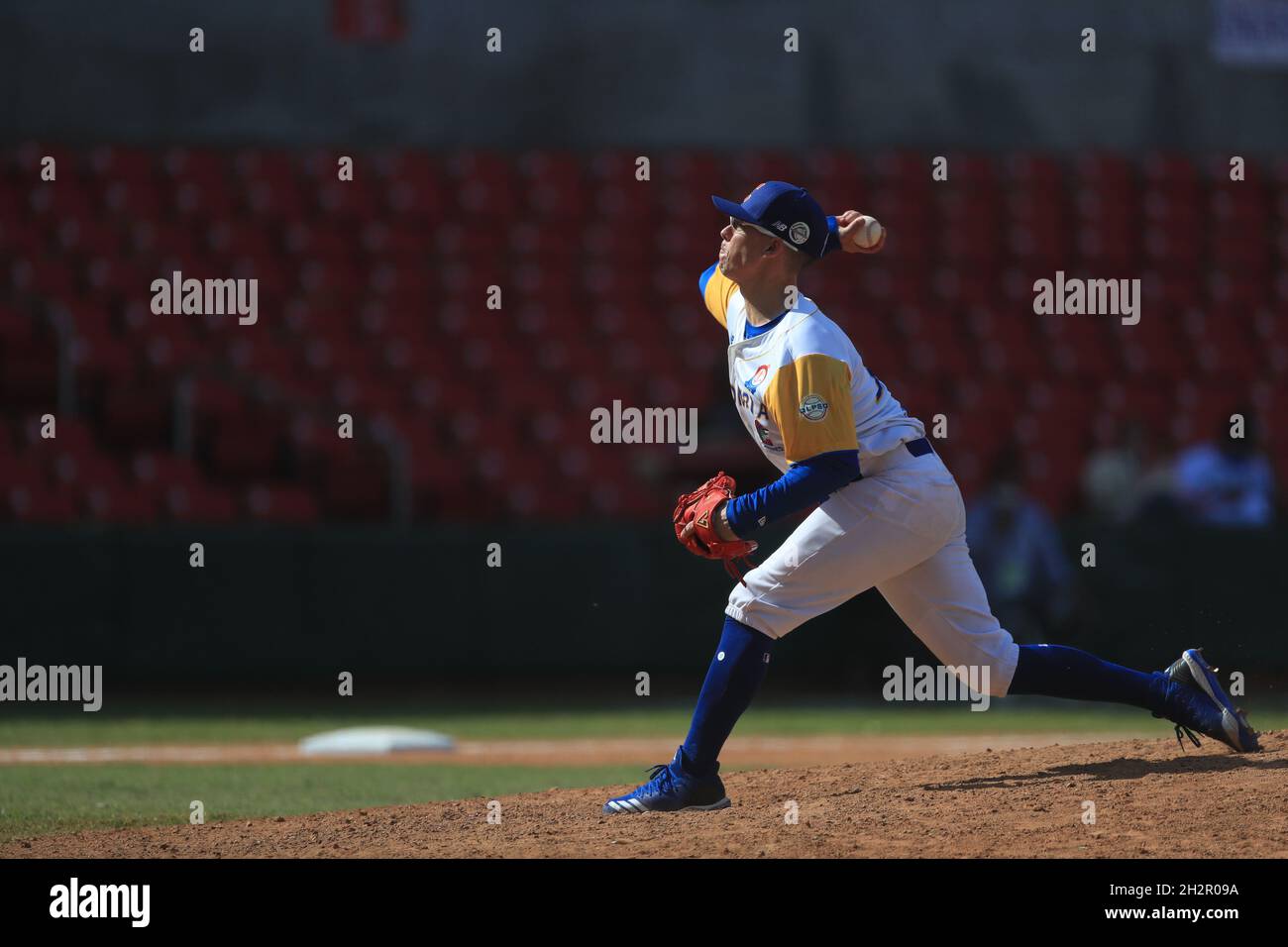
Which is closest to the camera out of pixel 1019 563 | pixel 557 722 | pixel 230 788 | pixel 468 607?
pixel 230 788

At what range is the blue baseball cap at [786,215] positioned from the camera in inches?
212

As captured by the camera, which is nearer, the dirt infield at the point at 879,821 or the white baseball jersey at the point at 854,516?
the dirt infield at the point at 879,821

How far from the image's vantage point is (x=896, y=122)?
Result: 56.2 ft

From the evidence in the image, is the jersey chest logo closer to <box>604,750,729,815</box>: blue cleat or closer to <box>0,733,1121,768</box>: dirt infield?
<box>604,750,729,815</box>: blue cleat

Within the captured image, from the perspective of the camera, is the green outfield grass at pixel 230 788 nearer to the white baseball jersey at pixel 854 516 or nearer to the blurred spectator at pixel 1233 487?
the white baseball jersey at pixel 854 516

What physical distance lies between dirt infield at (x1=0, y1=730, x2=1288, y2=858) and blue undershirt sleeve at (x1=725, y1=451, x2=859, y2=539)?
0.96 m

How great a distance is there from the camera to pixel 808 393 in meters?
5.14

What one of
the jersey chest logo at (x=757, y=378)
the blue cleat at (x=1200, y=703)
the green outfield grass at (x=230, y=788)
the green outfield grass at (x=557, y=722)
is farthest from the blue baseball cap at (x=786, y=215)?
the green outfield grass at (x=557, y=722)

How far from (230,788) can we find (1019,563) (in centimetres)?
597

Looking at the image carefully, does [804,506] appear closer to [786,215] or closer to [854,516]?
[854,516]

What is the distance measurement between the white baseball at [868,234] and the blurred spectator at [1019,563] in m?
6.40

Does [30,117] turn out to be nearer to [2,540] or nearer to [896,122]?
[2,540]

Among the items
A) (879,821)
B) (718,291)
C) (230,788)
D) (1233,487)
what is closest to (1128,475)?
(1233,487)

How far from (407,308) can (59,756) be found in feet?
21.3
